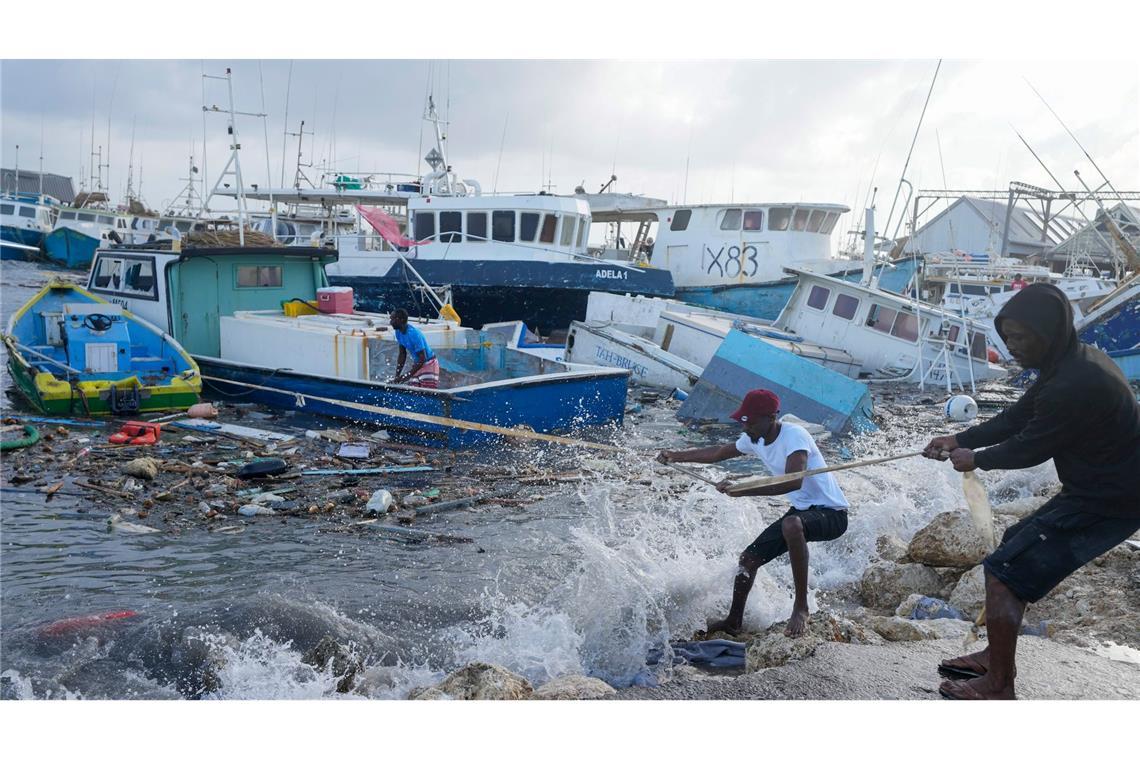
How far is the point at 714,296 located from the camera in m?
20.2

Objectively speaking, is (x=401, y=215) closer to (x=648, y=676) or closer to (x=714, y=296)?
(x=714, y=296)

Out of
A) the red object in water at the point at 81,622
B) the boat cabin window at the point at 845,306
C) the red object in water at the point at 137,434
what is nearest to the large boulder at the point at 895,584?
the red object in water at the point at 81,622

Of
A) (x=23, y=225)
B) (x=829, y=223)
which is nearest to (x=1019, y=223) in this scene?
(x=829, y=223)

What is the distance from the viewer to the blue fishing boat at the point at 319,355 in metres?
9.68

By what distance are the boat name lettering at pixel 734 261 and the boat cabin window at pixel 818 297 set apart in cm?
457

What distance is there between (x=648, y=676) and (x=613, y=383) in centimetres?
636

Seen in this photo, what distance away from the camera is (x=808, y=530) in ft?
15.0

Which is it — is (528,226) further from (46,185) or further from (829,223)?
(46,185)

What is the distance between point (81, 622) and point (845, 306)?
13439 mm

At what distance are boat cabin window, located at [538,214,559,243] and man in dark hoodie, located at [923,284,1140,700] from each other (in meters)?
15.4

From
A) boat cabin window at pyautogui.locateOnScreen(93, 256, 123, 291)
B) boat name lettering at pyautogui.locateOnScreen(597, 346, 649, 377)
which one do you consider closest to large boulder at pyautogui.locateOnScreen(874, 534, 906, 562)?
boat name lettering at pyautogui.locateOnScreen(597, 346, 649, 377)

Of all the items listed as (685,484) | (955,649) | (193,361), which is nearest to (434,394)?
(685,484)

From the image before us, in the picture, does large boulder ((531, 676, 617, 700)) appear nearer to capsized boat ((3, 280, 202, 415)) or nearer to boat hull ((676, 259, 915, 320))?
capsized boat ((3, 280, 202, 415))

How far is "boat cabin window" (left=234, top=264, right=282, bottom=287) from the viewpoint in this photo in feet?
40.9
